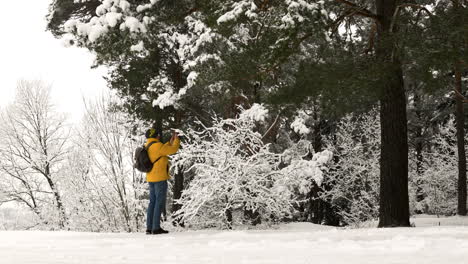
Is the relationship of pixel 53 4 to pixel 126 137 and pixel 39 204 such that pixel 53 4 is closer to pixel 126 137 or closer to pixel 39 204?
pixel 126 137

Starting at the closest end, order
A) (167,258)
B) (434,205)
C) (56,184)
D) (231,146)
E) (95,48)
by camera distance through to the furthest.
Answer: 1. (167,258)
2. (95,48)
3. (231,146)
4. (434,205)
5. (56,184)

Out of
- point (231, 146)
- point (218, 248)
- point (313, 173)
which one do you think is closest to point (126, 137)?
point (231, 146)

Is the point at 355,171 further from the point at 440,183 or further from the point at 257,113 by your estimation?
the point at 257,113

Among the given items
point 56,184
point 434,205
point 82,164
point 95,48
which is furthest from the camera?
point 56,184

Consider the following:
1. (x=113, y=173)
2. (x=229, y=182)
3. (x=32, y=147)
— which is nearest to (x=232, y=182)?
(x=229, y=182)

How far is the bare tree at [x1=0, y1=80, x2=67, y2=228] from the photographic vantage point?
2472 cm

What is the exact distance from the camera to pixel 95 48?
877 cm

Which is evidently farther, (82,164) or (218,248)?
(82,164)

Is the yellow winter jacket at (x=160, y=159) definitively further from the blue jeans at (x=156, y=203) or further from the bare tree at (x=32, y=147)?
the bare tree at (x=32, y=147)

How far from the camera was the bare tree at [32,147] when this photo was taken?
2472 centimetres

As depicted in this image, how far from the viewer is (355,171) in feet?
76.2

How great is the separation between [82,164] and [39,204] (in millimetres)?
8393

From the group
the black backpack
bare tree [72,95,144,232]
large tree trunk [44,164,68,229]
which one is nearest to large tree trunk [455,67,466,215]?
bare tree [72,95,144,232]

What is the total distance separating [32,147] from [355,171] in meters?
16.9
